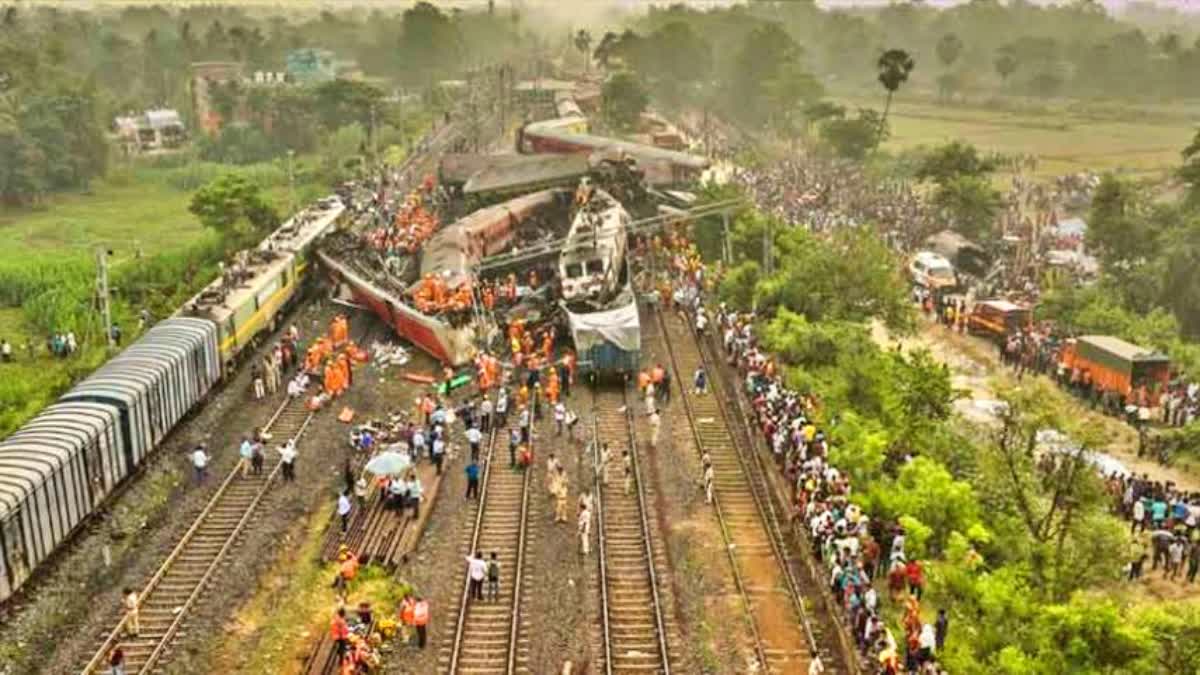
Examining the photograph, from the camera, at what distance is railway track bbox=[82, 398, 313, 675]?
67.5 feet

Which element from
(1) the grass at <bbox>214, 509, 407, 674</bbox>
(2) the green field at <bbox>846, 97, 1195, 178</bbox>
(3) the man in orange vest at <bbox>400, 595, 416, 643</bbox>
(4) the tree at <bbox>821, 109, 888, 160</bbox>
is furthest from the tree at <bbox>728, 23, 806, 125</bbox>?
(3) the man in orange vest at <bbox>400, 595, 416, 643</bbox>

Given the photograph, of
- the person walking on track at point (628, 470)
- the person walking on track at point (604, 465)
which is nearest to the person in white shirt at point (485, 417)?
the person walking on track at point (628, 470)

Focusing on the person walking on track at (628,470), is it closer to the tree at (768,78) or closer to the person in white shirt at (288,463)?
the person in white shirt at (288,463)

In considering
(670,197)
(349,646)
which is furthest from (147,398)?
(670,197)

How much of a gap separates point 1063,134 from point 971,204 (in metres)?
50.5

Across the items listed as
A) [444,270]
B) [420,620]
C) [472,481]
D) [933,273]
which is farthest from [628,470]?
[933,273]

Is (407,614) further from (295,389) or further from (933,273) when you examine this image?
(933,273)

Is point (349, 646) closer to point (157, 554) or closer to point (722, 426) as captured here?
point (157, 554)

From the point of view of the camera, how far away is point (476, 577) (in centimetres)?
2234

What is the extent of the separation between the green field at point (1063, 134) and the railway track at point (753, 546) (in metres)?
58.5

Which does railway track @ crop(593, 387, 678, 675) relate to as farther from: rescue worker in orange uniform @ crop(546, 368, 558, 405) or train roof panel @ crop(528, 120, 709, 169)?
train roof panel @ crop(528, 120, 709, 169)

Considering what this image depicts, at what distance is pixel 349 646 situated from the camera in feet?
64.4

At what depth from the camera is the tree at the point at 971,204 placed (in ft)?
193

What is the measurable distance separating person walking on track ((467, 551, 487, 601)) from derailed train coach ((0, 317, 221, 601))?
25.9 feet
